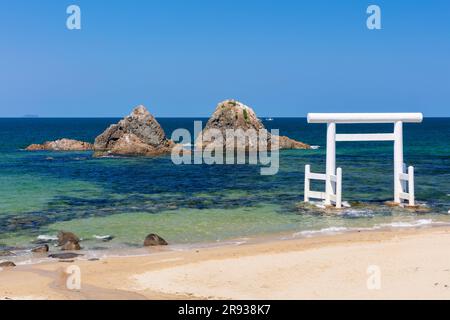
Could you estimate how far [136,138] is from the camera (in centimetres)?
7012

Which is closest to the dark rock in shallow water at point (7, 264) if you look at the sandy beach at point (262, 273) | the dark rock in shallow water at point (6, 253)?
the sandy beach at point (262, 273)

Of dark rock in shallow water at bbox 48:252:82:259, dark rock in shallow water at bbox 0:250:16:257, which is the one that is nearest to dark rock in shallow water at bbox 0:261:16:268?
dark rock in shallow water at bbox 48:252:82:259

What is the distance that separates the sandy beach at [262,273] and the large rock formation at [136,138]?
48.8 m

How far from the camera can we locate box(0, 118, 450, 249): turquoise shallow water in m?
24.6

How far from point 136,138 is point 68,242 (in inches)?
1959

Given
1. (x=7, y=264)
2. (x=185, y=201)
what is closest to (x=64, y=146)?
(x=185, y=201)

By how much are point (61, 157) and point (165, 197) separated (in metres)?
34.7

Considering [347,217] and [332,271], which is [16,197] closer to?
[347,217]

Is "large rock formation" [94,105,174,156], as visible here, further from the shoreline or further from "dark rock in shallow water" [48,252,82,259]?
"dark rock in shallow water" [48,252,82,259]

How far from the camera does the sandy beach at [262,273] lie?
14.1 meters

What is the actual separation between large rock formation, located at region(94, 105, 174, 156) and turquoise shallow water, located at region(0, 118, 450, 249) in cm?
1123

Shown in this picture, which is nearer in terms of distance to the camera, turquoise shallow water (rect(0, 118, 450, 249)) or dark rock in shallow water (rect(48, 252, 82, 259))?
dark rock in shallow water (rect(48, 252, 82, 259))

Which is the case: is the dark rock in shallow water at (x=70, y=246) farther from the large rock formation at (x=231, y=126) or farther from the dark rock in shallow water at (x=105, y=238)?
the large rock formation at (x=231, y=126)
